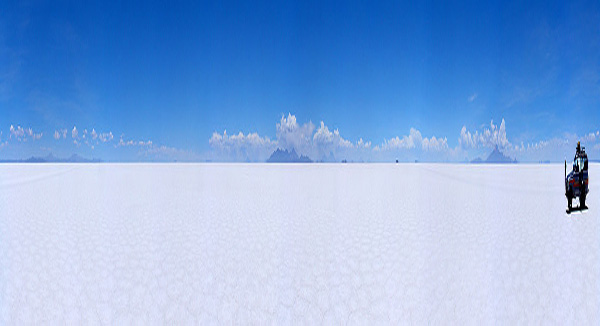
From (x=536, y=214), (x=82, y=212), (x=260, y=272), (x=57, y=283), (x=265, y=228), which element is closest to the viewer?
(x=57, y=283)

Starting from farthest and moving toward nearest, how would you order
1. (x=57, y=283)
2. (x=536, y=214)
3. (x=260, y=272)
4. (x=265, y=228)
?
1. (x=536, y=214)
2. (x=265, y=228)
3. (x=260, y=272)
4. (x=57, y=283)

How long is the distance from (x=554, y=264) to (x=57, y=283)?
603 centimetres

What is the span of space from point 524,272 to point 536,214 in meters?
4.64

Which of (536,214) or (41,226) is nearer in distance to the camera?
(41,226)

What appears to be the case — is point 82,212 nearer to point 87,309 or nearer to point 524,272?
point 87,309

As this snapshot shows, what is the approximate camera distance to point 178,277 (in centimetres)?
376

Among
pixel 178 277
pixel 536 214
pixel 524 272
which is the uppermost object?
pixel 536 214

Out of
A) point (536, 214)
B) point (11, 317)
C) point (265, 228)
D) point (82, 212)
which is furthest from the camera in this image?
point (82, 212)

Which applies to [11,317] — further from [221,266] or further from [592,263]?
[592,263]

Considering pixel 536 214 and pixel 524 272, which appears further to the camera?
pixel 536 214

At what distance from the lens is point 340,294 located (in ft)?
10.9

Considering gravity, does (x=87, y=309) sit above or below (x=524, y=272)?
below

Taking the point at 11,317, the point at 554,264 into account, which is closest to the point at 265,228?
the point at 11,317

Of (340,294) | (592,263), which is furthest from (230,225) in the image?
(592,263)
